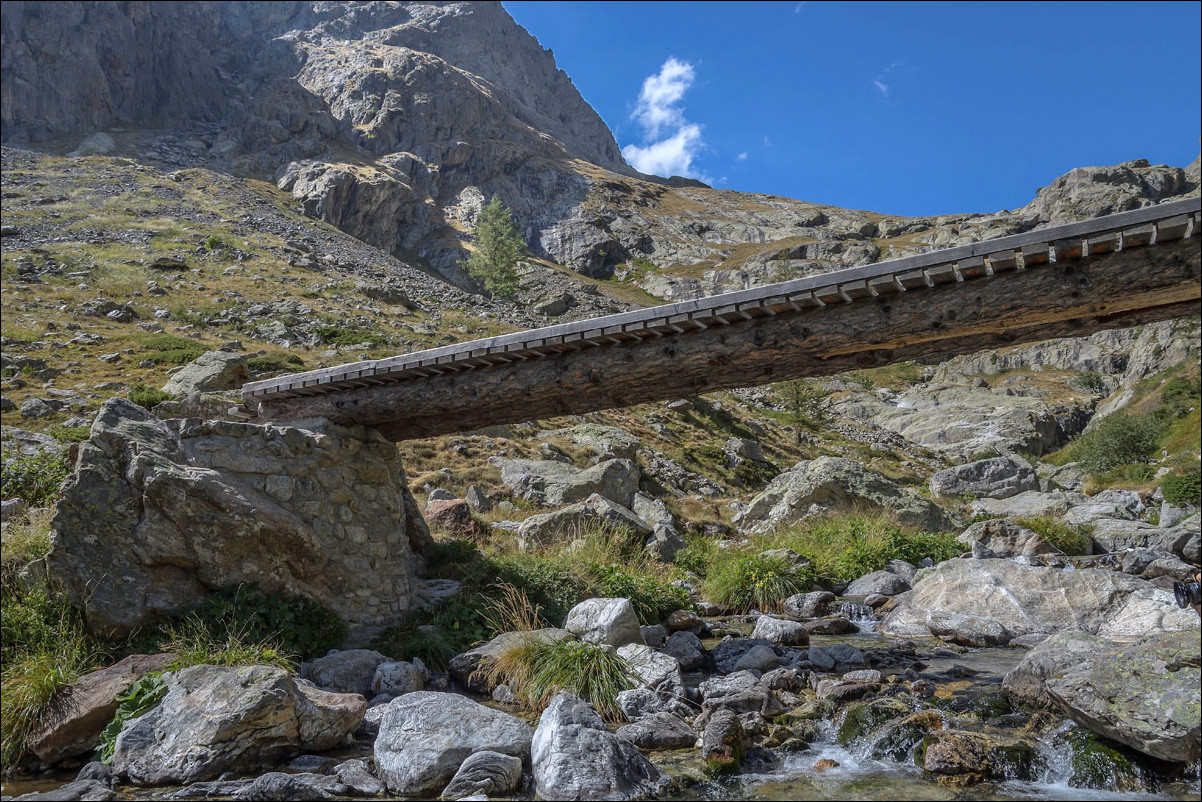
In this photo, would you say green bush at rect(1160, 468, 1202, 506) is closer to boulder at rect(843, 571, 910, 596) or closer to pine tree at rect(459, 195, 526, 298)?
boulder at rect(843, 571, 910, 596)

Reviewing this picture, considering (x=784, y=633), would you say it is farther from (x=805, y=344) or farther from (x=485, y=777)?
(x=485, y=777)

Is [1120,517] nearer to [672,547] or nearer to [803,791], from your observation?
[672,547]

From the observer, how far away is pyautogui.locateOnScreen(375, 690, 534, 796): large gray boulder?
17.1ft

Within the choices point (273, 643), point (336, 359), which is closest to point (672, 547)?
point (273, 643)

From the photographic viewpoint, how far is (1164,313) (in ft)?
22.0

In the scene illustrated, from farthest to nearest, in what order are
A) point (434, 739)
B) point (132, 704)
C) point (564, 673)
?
point (564, 673) < point (132, 704) < point (434, 739)

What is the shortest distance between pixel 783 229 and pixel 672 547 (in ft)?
356

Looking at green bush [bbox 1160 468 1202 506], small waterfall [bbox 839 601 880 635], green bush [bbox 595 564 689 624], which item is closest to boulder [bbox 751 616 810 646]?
small waterfall [bbox 839 601 880 635]

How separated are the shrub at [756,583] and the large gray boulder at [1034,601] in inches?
78.5

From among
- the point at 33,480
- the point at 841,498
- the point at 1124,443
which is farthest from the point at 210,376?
the point at 1124,443

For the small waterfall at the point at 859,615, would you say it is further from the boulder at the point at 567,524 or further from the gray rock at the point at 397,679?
the gray rock at the point at 397,679

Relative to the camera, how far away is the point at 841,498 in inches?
724

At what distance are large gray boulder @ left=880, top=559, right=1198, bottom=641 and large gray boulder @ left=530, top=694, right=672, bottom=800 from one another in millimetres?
6077

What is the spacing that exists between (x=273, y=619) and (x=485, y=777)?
Answer: 4.43 meters
